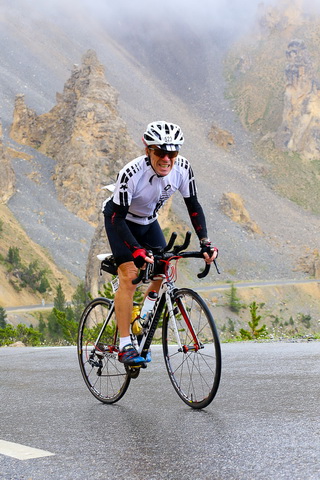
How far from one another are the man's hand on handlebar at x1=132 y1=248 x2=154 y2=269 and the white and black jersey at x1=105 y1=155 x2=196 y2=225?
47 centimetres

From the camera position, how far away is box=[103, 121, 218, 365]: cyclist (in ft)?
20.6

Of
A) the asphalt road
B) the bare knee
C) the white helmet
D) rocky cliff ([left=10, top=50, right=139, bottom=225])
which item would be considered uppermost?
rocky cliff ([left=10, top=50, right=139, bottom=225])

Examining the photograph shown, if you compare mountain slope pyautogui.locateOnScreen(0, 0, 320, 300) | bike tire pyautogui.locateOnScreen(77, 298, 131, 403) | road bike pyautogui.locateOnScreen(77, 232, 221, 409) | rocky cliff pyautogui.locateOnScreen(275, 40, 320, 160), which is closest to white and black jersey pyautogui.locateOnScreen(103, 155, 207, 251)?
road bike pyautogui.locateOnScreen(77, 232, 221, 409)

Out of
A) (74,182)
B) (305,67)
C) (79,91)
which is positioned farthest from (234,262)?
(305,67)

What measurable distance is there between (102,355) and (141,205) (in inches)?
64.7

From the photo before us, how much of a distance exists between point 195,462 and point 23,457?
3.53 ft

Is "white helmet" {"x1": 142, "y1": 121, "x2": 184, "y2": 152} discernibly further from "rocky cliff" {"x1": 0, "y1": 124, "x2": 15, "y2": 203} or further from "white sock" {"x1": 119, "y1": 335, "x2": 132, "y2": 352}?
"rocky cliff" {"x1": 0, "y1": 124, "x2": 15, "y2": 203}

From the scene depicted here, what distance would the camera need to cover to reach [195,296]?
615 cm

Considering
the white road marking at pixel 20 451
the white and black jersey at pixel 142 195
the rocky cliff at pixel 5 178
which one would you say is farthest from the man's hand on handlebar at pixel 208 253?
the rocky cliff at pixel 5 178

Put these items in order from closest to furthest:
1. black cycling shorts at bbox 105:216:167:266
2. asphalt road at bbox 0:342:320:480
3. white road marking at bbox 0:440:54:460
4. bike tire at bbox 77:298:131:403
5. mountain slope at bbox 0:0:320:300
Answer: asphalt road at bbox 0:342:320:480 → white road marking at bbox 0:440:54:460 → black cycling shorts at bbox 105:216:167:266 → bike tire at bbox 77:298:131:403 → mountain slope at bbox 0:0:320:300

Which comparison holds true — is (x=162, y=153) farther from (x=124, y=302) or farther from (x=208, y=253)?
(x=124, y=302)

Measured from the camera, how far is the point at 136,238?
689 centimetres

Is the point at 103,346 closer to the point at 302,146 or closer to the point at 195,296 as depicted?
the point at 195,296

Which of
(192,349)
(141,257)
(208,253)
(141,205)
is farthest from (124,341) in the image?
(141,205)
